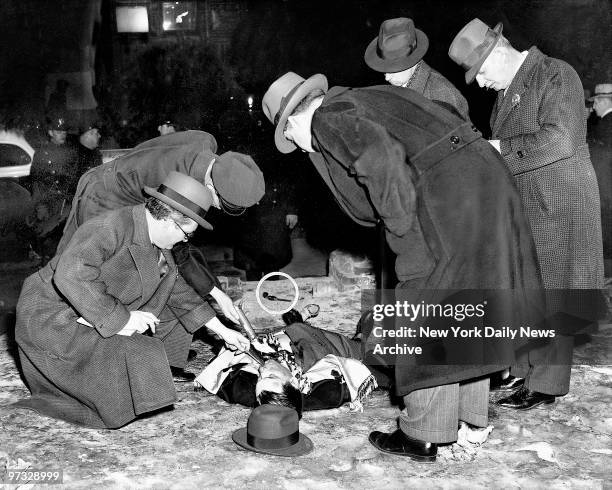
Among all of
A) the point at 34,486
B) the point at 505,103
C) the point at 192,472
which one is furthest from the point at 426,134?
the point at 34,486

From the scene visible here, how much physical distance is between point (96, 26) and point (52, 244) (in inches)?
119

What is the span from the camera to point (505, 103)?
4.18m

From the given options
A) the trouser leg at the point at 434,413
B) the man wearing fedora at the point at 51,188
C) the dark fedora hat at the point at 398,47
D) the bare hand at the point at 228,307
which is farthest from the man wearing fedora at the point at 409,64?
the man wearing fedora at the point at 51,188

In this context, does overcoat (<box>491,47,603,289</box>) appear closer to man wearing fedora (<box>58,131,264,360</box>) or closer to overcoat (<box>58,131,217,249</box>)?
man wearing fedora (<box>58,131,264,360</box>)

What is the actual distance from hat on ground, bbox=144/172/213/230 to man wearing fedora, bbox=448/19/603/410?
170 centimetres

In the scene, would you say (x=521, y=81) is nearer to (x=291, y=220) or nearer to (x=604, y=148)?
(x=604, y=148)

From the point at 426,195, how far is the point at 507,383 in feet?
6.23

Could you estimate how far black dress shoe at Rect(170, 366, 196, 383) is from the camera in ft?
15.6

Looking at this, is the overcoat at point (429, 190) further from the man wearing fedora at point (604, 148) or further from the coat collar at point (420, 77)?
the man wearing fedora at point (604, 148)

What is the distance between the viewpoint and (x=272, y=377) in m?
4.05

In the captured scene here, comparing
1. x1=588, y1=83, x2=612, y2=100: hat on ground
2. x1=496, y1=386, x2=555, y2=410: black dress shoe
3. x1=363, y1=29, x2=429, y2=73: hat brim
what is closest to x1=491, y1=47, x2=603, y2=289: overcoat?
x1=496, y1=386, x2=555, y2=410: black dress shoe

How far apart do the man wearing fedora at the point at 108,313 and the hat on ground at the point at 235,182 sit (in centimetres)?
31

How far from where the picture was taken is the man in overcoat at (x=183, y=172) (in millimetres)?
4234

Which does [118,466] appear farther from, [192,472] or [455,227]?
[455,227]
